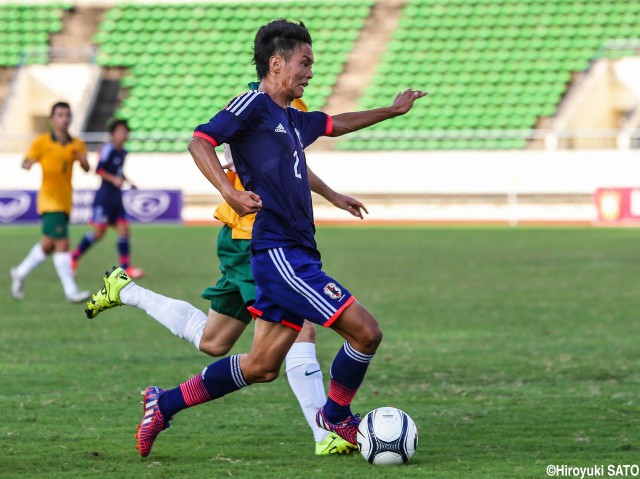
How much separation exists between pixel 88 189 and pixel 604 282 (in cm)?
1579

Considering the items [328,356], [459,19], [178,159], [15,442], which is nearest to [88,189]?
[178,159]

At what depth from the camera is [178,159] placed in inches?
1054

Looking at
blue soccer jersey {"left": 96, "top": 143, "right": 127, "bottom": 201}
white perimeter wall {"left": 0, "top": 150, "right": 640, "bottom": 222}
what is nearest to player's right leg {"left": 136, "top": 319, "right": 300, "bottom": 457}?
blue soccer jersey {"left": 96, "top": 143, "right": 127, "bottom": 201}

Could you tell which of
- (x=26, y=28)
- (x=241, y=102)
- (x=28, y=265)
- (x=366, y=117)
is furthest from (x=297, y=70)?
(x=26, y=28)

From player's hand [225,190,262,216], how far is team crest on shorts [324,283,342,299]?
0.47 m

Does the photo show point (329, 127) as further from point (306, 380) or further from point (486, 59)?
point (486, 59)

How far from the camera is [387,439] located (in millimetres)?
4801

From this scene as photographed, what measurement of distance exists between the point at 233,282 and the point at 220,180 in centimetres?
89

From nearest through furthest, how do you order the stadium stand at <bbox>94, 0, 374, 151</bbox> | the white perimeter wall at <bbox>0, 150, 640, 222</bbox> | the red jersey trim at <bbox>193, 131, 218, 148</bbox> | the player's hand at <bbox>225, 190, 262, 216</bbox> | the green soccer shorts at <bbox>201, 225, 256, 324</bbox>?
1. the player's hand at <bbox>225, 190, 262, 216</bbox>
2. the red jersey trim at <bbox>193, 131, 218, 148</bbox>
3. the green soccer shorts at <bbox>201, 225, 256, 324</bbox>
4. the white perimeter wall at <bbox>0, 150, 640, 222</bbox>
5. the stadium stand at <bbox>94, 0, 374, 151</bbox>

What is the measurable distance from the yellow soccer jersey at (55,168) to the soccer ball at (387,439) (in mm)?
7515

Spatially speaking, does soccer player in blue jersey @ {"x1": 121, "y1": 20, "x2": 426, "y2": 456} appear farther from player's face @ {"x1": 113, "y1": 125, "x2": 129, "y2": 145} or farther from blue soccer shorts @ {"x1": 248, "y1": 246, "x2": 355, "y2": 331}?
player's face @ {"x1": 113, "y1": 125, "x2": 129, "y2": 145}

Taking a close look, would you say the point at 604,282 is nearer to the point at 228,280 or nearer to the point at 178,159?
the point at 228,280

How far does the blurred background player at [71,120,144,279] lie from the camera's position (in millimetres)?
14328

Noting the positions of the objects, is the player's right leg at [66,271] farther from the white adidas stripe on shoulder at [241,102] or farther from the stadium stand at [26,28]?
the stadium stand at [26,28]
